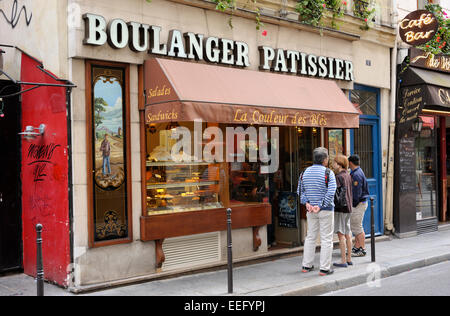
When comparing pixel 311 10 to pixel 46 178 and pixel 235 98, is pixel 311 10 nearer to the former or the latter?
pixel 235 98

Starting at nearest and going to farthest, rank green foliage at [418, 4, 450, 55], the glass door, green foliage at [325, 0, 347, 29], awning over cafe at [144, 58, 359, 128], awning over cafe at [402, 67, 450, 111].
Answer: awning over cafe at [144, 58, 359, 128] → green foliage at [325, 0, 347, 29] → awning over cafe at [402, 67, 450, 111] → green foliage at [418, 4, 450, 55] → the glass door

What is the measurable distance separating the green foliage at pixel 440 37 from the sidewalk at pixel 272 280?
522 cm

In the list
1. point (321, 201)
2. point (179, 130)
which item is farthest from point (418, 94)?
point (179, 130)

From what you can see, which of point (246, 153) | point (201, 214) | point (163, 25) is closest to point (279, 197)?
point (246, 153)

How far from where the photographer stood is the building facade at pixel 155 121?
7.24 m

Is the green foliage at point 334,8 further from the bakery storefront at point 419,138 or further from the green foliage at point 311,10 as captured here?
the bakery storefront at point 419,138

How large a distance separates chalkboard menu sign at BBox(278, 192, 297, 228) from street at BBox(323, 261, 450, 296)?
250cm

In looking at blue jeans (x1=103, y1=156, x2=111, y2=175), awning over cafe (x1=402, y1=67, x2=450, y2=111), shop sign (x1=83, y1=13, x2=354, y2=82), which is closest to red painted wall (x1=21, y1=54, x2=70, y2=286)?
blue jeans (x1=103, y1=156, x2=111, y2=175)

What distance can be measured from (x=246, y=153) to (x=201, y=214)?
1819 mm

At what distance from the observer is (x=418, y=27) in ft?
39.1

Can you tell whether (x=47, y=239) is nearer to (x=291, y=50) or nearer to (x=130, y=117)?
(x=130, y=117)

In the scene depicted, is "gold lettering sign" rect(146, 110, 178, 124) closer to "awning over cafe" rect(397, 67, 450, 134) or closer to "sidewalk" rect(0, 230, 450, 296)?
"sidewalk" rect(0, 230, 450, 296)

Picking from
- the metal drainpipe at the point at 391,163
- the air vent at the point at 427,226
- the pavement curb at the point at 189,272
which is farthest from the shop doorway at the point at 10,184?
the air vent at the point at 427,226

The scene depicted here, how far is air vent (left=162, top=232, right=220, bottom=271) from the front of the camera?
8172mm
